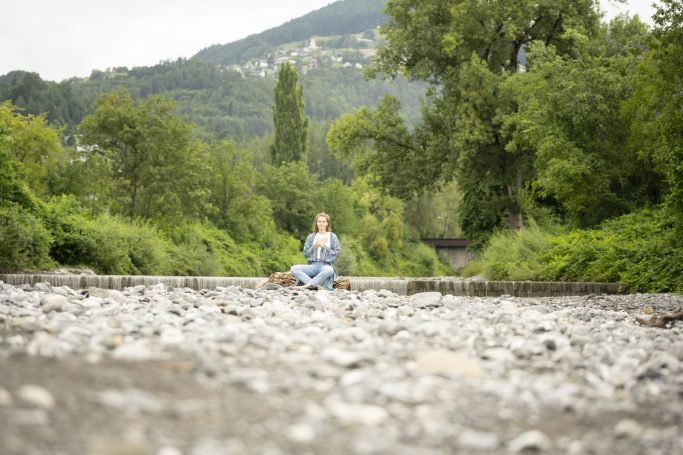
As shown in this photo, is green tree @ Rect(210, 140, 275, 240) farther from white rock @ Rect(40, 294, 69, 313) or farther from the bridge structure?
white rock @ Rect(40, 294, 69, 313)

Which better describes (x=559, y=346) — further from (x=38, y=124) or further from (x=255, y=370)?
(x=38, y=124)

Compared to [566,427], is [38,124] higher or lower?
higher

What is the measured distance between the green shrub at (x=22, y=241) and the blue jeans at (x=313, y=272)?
355 inches

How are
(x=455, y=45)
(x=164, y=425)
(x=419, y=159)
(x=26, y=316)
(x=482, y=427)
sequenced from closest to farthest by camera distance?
1. (x=164, y=425)
2. (x=482, y=427)
3. (x=26, y=316)
4. (x=455, y=45)
5. (x=419, y=159)

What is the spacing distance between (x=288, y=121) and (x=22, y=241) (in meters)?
46.8

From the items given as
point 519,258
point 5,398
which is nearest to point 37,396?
point 5,398

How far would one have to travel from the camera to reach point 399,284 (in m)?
17.9

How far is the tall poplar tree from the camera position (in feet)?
209

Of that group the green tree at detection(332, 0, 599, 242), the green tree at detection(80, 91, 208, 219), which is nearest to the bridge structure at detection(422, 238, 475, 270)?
the green tree at detection(332, 0, 599, 242)

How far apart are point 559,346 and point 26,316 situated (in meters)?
4.57

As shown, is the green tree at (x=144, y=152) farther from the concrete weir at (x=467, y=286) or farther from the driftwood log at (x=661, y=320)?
the driftwood log at (x=661, y=320)

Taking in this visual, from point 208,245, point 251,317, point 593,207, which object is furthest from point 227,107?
point 251,317

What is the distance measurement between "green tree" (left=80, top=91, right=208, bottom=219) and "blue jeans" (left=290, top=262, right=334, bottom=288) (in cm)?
1881

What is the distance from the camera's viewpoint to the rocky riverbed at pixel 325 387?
3582 millimetres
